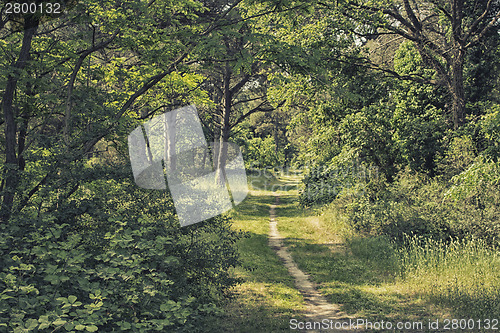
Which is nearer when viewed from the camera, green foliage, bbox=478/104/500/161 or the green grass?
the green grass

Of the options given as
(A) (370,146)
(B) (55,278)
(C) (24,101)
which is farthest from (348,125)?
(B) (55,278)

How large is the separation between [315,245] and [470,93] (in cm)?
962

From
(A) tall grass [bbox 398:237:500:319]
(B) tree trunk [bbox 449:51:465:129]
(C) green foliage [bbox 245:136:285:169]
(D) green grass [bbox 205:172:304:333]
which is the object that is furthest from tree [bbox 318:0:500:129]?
(C) green foliage [bbox 245:136:285:169]

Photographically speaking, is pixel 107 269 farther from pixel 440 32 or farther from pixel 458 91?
pixel 440 32

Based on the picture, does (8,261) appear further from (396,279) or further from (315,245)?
(315,245)

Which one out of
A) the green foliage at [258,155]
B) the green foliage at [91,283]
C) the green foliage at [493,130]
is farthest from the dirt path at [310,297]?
the green foliage at [258,155]

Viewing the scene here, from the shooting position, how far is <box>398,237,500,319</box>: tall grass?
7.48 m

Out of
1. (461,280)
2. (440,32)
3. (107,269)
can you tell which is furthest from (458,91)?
(107,269)

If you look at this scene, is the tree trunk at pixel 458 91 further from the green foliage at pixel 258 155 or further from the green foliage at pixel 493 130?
the green foliage at pixel 258 155

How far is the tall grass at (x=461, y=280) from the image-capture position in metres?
7.48

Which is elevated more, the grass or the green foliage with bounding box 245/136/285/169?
the green foliage with bounding box 245/136/285/169

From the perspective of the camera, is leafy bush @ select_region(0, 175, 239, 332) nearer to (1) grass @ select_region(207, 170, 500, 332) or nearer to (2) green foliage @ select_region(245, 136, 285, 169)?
(1) grass @ select_region(207, 170, 500, 332)

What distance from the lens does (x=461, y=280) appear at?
8523mm

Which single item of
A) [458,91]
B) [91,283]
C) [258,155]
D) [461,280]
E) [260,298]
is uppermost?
[458,91]
